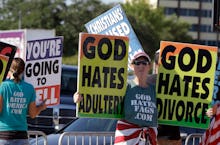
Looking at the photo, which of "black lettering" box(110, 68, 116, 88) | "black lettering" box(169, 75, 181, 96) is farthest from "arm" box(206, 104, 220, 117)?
"black lettering" box(110, 68, 116, 88)

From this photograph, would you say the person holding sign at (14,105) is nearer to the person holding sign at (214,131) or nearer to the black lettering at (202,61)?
the black lettering at (202,61)

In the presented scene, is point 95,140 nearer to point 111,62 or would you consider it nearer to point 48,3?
point 111,62

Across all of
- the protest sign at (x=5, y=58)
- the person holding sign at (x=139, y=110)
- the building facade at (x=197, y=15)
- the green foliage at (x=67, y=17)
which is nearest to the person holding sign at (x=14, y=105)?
the protest sign at (x=5, y=58)

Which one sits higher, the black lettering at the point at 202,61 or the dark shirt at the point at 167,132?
the black lettering at the point at 202,61

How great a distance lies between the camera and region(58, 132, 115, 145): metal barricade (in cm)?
1012

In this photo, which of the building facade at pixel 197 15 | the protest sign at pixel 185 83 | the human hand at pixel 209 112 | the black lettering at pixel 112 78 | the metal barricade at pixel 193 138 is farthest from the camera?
the building facade at pixel 197 15

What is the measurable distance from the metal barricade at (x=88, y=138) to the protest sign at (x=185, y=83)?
168 centimetres

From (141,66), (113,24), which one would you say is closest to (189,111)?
(141,66)

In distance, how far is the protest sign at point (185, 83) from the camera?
8.70 m

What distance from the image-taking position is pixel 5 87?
8492mm

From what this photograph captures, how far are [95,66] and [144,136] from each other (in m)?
0.97

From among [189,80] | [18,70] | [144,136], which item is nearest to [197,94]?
[189,80]

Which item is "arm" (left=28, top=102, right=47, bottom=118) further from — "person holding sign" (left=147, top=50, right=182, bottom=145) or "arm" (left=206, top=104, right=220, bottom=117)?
"arm" (left=206, top=104, right=220, bottom=117)

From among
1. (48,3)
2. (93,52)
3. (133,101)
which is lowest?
(133,101)
